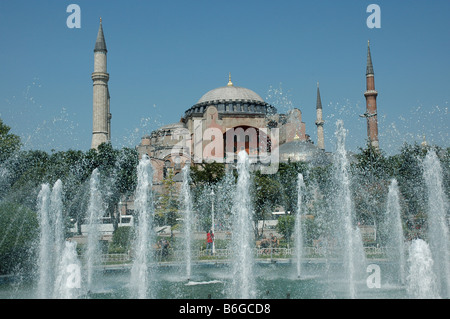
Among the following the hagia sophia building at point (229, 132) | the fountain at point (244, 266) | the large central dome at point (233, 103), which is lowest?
the fountain at point (244, 266)

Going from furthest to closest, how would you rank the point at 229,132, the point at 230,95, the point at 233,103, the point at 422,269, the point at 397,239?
the point at 230,95, the point at 233,103, the point at 229,132, the point at 397,239, the point at 422,269

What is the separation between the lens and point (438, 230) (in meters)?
8.98

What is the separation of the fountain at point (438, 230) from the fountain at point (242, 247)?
312 cm

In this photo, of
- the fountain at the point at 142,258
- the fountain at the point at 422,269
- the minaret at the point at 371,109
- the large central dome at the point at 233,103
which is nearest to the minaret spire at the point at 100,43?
A: the large central dome at the point at 233,103

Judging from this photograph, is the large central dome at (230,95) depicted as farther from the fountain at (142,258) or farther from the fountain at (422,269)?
the fountain at (422,269)

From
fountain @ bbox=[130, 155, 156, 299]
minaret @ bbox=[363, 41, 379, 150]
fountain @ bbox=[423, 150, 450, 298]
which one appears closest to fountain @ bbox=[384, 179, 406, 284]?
fountain @ bbox=[423, 150, 450, 298]

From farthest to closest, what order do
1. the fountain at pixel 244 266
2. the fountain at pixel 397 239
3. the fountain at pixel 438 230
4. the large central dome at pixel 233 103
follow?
the large central dome at pixel 233 103 → the fountain at pixel 397 239 → the fountain at pixel 438 230 → the fountain at pixel 244 266

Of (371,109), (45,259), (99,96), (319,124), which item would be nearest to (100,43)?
(99,96)

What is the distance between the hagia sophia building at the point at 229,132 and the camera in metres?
33.7

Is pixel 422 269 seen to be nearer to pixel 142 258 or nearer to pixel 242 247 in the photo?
pixel 242 247

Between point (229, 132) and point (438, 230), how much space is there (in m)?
34.6
